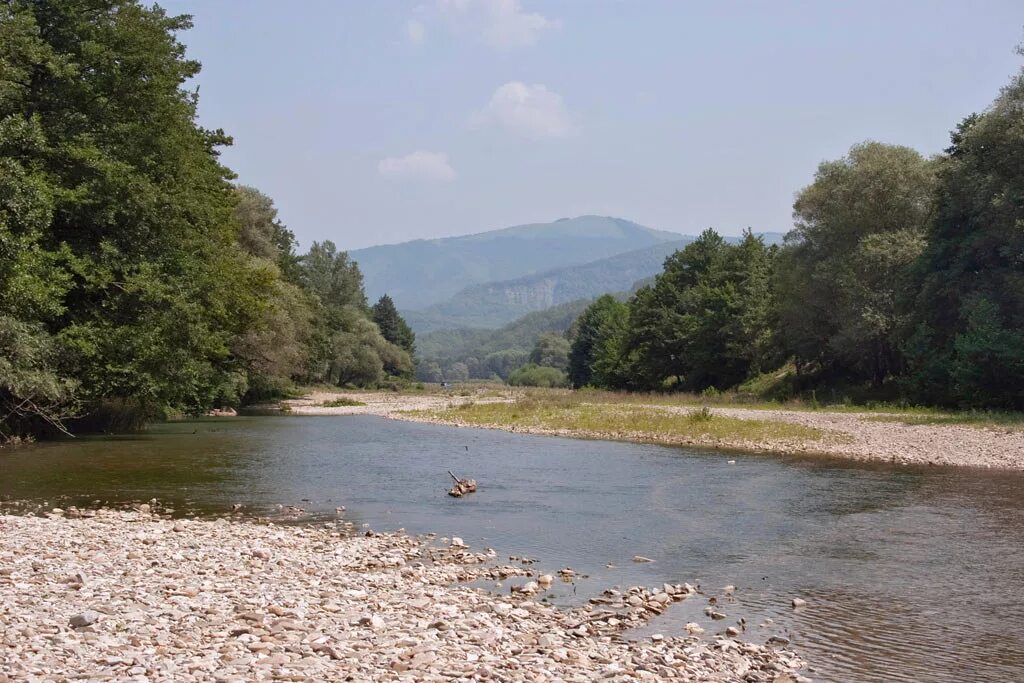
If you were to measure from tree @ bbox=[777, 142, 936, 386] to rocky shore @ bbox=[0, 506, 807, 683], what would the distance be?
144 feet

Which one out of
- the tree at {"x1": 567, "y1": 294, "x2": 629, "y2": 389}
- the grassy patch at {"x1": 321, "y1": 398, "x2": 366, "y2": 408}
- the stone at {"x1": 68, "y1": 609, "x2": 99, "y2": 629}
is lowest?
the grassy patch at {"x1": 321, "y1": 398, "x2": 366, "y2": 408}

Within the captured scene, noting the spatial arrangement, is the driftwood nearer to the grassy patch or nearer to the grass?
the grass

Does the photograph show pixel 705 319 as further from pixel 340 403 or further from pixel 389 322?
pixel 389 322

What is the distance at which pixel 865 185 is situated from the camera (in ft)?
189

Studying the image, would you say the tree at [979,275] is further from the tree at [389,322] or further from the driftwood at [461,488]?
the tree at [389,322]

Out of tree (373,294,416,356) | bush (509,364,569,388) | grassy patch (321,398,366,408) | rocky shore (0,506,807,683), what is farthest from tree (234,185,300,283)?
bush (509,364,569,388)

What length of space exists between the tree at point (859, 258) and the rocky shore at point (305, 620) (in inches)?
1728

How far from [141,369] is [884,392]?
144ft

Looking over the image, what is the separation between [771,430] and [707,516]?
808 inches

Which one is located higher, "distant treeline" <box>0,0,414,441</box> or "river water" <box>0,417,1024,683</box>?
"distant treeline" <box>0,0,414,441</box>

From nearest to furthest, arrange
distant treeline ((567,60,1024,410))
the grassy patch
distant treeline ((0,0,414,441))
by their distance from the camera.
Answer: distant treeline ((0,0,414,441))
distant treeline ((567,60,1024,410))
the grassy patch

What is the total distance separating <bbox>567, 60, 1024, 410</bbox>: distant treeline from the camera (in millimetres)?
42094

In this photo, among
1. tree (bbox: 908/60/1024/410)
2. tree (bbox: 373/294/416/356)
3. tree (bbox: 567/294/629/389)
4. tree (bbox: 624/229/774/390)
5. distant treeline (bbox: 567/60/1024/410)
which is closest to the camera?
tree (bbox: 908/60/1024/410)

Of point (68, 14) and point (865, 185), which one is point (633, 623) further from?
point (865, 185)
